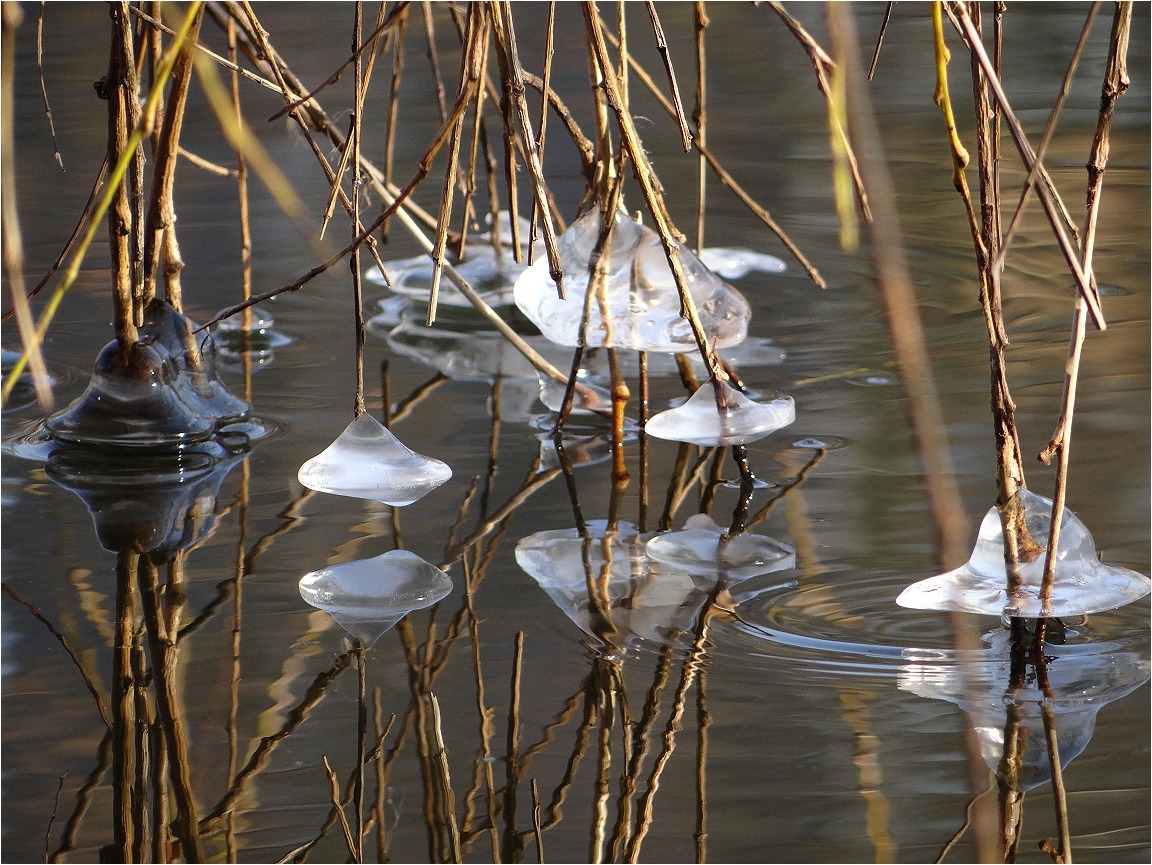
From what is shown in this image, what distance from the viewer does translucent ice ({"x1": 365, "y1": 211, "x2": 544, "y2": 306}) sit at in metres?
2.31

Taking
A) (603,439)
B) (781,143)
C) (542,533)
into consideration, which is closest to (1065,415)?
(542,533)

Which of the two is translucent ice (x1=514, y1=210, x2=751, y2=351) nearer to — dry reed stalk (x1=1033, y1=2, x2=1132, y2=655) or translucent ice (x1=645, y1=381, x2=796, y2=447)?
translucent ice (x1=645, y1=381, x2=796, y2=447)

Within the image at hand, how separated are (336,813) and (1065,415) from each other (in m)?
0.57

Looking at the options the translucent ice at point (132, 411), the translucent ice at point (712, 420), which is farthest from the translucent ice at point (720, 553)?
the translucent ice at point (132, 411)

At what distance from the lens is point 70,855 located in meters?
0.99

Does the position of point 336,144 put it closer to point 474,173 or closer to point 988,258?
point 474,173

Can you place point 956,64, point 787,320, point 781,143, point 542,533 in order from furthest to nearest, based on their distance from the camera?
point 956,64, point 781,143, point 787,320, point 542,533

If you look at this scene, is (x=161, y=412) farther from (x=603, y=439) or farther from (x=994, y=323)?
(x=994, y=323)

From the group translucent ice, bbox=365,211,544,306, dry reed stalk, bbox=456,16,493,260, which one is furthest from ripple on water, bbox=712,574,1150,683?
translucent ice, bbox=365,211,544,306

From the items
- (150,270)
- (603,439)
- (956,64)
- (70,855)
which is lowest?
(70,855)

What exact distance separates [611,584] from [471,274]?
1.11 meters

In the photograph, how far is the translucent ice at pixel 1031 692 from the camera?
1.06 metres

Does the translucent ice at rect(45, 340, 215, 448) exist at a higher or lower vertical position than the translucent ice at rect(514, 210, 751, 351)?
lower

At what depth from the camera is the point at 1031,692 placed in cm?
113
